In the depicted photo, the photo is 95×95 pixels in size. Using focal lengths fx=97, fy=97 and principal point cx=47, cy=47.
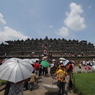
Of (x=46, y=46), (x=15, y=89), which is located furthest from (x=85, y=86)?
(x=46, y=46)

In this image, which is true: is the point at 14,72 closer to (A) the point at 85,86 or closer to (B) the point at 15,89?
(B) the point at 15,89

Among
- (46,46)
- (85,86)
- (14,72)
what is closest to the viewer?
(14,72)

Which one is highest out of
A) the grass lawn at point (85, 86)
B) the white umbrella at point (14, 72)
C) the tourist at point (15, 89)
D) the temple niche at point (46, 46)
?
the temple niche at point (46, 46)

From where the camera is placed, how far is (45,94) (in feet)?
16.5

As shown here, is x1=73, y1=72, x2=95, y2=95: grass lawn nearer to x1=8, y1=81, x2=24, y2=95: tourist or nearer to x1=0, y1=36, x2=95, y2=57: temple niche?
x1=8, y1=81, x2=24, y2=95: tourist

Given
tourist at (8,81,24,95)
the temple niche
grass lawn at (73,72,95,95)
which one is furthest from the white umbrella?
the temple niche

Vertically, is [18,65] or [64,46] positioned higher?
[64,46]

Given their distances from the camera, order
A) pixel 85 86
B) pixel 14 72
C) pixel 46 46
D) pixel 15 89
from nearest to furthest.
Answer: pixel 14 72
pixel 15 89
pixel 85 86
pixel 46 46

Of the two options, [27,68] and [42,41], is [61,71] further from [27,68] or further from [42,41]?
[42,41]

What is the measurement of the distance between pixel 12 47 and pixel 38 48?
1099 centimetres

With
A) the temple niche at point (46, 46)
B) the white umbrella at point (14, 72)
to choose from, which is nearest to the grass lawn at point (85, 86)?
the white umbrella at point (14, 72)

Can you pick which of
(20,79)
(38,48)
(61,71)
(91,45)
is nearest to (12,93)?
(20,79)

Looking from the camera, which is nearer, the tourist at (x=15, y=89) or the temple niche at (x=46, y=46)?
the tourist at (x=15, y=89)

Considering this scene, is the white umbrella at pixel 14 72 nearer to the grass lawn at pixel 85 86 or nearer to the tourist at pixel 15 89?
the tourist at pixel 15 89
